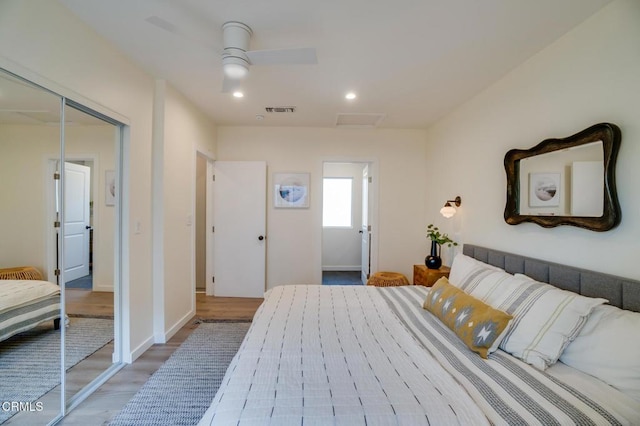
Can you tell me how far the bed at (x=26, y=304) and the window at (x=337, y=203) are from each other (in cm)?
457

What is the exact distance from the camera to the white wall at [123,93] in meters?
1.45

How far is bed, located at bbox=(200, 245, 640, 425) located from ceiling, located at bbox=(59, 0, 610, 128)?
160 centimetres

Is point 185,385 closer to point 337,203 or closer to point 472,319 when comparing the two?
point 472,319

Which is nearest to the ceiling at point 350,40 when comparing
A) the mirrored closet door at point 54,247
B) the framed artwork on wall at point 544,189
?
the mirrored closet door at point 54,247

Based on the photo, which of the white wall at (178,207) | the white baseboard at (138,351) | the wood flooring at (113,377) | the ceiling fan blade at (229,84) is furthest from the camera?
the white wall at (178,207)

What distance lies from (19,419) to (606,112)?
12.4 feet

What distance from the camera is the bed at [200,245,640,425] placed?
97 cm

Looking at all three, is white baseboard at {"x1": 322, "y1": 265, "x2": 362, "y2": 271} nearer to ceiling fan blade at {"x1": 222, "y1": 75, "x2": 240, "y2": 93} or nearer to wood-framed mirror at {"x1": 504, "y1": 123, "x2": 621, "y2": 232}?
wood-framed mirror at {"x1": 504, "y1": 123, "x2": 621, "y2": 232}

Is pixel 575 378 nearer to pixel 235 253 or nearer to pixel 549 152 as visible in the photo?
pixel 549 152

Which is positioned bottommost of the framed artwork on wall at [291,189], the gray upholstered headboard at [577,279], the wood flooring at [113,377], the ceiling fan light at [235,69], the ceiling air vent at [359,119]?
the wood flooring at [113,377]

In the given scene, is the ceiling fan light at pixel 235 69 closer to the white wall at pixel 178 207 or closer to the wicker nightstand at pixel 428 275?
the white wall at pixel 178 207

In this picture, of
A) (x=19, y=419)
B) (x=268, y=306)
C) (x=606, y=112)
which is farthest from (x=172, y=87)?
(x=606, y=112)

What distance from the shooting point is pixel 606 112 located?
156 cm

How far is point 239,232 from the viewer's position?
13.0ft
